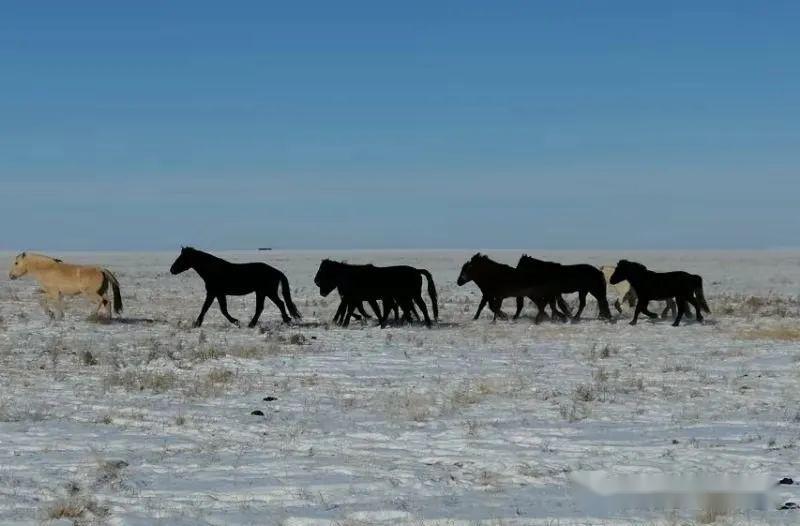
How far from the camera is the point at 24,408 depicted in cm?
994

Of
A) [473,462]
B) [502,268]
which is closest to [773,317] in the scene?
[502,268]

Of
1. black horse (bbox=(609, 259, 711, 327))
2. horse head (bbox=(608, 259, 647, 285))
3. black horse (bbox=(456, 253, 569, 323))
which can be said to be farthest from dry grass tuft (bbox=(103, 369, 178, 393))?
horse head (bbox=(608, 259, 647, 285))

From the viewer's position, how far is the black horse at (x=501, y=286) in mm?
21703

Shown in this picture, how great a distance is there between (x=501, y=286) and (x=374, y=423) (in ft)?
41.8

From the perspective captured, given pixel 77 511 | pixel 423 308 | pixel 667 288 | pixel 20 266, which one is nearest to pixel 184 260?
pixel 20 266

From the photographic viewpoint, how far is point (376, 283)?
66.5ft

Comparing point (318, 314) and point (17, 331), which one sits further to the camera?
point (318, 314)

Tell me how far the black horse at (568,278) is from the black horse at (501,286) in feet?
0.53

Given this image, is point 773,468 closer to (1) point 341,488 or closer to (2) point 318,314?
(1) point 341,488

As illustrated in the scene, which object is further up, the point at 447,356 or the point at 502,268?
the point at 502,268

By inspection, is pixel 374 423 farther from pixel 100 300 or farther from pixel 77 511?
pixel 100 300

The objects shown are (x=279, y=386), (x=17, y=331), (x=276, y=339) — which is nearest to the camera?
(x=279, y=386)

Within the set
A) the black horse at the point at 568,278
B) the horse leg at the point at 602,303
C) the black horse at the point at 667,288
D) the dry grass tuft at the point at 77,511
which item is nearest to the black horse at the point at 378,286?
the black horse at the point at 568,278

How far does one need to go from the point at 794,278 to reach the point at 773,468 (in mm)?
36009
